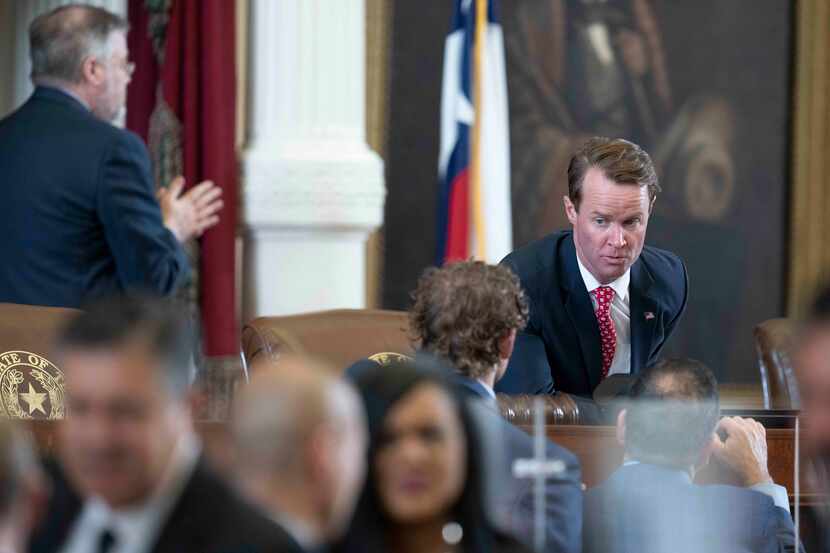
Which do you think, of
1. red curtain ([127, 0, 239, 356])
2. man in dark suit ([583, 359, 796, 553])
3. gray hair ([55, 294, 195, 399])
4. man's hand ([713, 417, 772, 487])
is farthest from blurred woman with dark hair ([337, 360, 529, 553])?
red curtain ([127, 0, 239, 356])

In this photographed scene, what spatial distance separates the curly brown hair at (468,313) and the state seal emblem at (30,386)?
1570 mm

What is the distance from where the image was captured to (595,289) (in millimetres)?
4438

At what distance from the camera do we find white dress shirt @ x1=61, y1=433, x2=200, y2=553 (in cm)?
125

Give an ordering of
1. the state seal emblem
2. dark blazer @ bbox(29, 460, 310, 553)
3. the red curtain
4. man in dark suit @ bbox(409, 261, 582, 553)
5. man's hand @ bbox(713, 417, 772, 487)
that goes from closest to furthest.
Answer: dark blazer @ bbox(29, 460, 310, 553) → man in dark suit @ bbox(409, 261, 582, 553) → man's hand @ bbox(713, 417, 772, 487) → the state seal emblem → the red curtain

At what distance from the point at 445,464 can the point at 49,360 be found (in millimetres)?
3202

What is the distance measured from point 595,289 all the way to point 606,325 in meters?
0.11

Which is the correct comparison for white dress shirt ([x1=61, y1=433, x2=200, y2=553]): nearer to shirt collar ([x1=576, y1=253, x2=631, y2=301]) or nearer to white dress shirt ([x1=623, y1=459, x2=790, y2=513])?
white dress shirt ([x1=623, y1=459, x2=790, y2=513])

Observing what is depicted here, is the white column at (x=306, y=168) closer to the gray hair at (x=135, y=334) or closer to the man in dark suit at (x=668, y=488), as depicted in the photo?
the man in dark suit at (x=668, y=488)

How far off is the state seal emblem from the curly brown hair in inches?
61.8

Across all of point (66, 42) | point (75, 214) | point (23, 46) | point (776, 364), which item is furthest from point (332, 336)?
point (23, 46)

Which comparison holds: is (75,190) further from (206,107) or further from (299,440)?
(299,440)

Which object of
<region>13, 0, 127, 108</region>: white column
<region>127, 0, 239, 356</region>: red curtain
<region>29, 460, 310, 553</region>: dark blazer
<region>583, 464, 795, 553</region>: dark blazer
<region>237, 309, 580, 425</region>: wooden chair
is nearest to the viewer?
<region>29, 460, 310, 553</region>: dark blazer

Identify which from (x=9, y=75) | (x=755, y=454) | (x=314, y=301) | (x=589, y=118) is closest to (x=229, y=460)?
(x=755, y=454)

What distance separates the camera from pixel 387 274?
8383 mm
